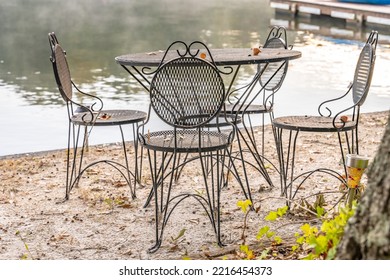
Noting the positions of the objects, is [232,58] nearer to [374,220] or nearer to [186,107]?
[186,107]

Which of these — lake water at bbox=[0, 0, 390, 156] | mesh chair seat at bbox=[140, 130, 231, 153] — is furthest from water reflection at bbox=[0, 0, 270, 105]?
mesh chair seat at bbox=[140, 130, 231, 153]

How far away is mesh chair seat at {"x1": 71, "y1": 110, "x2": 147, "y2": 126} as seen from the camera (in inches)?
166

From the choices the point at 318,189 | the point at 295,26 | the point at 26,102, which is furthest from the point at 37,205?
the point at 295,26

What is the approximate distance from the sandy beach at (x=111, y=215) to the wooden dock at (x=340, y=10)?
1213 centimetres

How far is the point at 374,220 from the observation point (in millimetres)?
1930

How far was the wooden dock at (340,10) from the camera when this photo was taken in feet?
56.2

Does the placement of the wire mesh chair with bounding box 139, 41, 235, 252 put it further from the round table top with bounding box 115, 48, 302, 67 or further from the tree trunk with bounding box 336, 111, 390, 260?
the tree trunk with bounding box 336, 111, 390, 260

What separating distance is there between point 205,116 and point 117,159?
1874mm

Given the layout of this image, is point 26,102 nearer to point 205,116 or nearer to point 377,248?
point 205,116

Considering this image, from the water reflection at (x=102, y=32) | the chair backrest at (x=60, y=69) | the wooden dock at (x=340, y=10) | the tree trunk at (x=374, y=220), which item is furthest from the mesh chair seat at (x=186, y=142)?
the wooden dock at (x=340, y=10)

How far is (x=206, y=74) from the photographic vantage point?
141 inches

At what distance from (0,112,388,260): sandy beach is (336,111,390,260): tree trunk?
1101mm

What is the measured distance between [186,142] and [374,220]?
1849 mm

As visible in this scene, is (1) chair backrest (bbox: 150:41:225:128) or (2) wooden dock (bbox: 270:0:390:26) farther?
(2) wooden dock (bbox: 270:0:390:26)
